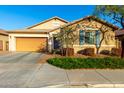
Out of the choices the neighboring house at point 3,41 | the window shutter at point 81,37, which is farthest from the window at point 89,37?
the neighboring house at point 3,41

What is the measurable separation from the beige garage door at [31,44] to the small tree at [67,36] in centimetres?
685

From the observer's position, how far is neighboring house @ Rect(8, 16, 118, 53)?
80.2ft

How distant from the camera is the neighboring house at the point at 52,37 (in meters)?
24.4

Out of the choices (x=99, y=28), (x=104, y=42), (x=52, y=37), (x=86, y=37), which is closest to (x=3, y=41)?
(x=52, y=37)

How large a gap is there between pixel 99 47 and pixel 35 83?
15917mm

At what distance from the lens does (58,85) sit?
8.93m

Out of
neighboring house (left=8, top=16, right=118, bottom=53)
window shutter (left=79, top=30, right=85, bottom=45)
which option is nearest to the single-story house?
neighboring house (left=8, top=16, right=118, bottom=53)

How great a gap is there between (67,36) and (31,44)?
8.99 metres

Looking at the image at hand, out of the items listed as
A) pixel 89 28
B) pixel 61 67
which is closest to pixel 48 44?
pixel 89 28

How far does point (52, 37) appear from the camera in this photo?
2867 cm

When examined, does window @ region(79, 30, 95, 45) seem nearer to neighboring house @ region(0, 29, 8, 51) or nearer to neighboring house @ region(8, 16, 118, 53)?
neighboring house @ region(8, 16, 118, 53)

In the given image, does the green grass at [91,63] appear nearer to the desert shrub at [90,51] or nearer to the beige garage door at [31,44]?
the desert shrub at [90,51]

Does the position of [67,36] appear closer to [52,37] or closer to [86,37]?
[86,37]
